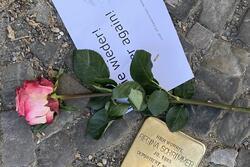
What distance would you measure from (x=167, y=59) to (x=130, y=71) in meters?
0.10

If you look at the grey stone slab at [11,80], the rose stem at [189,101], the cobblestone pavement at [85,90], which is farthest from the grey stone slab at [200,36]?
the grey stone slab at [11,80]

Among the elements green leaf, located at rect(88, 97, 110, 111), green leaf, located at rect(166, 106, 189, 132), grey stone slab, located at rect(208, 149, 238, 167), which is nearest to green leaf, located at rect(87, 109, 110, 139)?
green leaf, located at rect(88, 97, 110, 111)

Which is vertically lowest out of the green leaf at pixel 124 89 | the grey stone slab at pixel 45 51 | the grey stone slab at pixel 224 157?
the grey stone slab at pixel 224 157

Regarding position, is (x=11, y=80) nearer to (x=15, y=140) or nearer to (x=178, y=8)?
(x=15, y=140)

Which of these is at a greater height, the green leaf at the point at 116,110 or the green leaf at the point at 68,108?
the green leaf at the point at 68,108

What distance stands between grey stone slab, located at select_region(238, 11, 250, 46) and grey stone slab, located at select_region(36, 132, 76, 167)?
0.40 meters

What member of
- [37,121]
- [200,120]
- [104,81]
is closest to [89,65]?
[104,81]

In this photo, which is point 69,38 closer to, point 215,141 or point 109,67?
point 109,67

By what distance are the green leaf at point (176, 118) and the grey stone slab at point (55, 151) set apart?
20 cm

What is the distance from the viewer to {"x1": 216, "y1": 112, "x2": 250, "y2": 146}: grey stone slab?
104cm

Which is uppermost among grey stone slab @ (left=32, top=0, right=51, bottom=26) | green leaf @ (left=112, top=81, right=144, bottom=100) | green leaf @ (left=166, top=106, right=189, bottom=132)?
grey stone slab @ (left=32, top=0, right=51, bottom=26)

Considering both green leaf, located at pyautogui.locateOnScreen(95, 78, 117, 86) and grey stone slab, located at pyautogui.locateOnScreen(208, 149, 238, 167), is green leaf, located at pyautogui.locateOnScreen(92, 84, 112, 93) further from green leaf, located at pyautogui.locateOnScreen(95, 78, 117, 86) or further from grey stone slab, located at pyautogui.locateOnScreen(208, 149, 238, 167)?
grey stone slab, located at pyautogui.locateOnScreen(208, 149, 238, 167)

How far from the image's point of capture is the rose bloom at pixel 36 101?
0.95 metres

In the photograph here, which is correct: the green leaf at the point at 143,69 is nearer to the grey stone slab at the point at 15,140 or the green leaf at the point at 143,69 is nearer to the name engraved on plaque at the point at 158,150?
the name engraved on plaque at the point at 158,150
